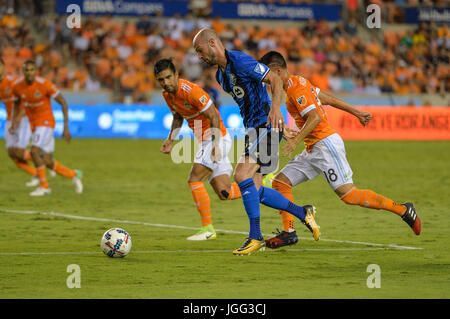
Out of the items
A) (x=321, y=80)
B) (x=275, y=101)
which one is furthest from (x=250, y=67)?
(x=321, y=80)

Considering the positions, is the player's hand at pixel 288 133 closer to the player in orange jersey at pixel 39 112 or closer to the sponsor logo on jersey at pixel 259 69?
the sponsor logo on jersey at pixel 259 69

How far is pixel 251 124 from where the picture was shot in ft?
29.3

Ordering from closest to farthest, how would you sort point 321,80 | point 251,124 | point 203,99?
point 251,124, point 203,99, point 321,80

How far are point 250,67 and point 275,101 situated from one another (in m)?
0.54

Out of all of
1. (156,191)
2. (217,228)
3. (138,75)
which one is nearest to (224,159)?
(217,228)

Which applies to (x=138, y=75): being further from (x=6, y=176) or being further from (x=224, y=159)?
(x=224, y=159)

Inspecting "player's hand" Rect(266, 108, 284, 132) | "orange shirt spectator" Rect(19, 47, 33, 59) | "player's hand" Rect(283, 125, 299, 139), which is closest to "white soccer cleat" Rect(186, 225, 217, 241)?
"player's hand" Rect(283, 125, 299, 139)

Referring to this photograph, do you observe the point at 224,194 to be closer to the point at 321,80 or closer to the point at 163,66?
the point at 163,66

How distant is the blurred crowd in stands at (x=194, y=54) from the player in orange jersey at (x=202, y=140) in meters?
20.4

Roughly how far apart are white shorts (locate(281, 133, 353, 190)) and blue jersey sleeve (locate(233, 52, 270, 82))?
115 centimetres

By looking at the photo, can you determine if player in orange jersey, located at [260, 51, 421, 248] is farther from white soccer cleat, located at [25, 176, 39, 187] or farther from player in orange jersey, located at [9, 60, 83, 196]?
white soccer cleat, located at [25, 176, 39, 187]

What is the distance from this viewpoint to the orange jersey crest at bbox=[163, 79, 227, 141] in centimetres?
998

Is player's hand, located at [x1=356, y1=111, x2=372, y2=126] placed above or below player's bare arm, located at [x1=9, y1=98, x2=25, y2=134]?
below

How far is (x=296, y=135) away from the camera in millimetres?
8570
